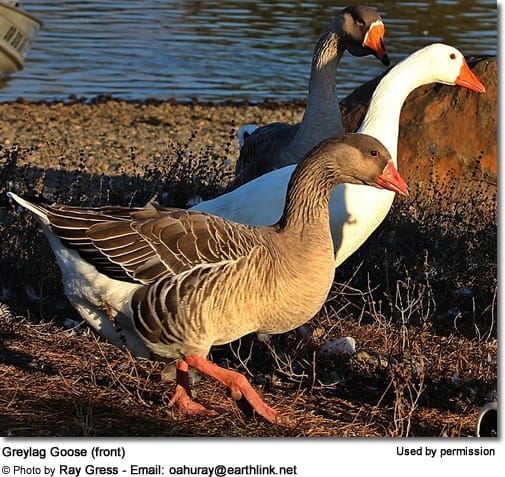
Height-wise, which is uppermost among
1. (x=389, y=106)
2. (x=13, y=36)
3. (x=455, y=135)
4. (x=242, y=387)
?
(x=389, y=106)

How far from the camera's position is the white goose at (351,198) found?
6004mm

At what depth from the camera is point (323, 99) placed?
24.0 ft

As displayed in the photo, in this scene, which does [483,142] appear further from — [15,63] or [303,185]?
[15,63]

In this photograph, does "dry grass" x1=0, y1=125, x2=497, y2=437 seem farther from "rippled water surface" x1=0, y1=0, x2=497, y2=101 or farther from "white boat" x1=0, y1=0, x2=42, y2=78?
"white boat" x1=0, y1=0, x2=42, y2=78

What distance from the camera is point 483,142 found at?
908 cm

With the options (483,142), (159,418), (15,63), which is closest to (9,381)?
(159,418)

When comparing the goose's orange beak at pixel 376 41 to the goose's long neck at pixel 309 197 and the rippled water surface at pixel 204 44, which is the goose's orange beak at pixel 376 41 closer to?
the goose's long neck at pixel 309 197

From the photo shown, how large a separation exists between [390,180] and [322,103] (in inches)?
82.2

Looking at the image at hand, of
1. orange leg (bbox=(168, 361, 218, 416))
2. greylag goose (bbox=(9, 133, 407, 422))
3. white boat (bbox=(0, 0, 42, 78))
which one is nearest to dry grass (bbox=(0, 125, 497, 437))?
orange leg (bbox=(168, 361, 218, 416))

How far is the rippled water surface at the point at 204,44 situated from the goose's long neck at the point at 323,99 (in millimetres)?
7055

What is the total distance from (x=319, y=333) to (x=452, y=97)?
369cm

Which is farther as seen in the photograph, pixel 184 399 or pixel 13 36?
pixel 13 36

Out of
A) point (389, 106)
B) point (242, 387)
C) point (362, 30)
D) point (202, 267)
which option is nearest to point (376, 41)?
point (362, 30)

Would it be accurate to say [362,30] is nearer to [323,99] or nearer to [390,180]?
[323,99]
